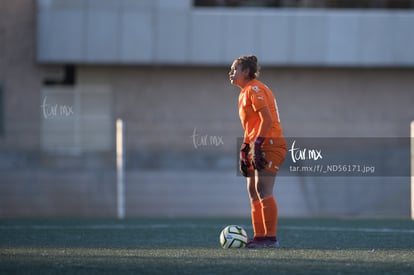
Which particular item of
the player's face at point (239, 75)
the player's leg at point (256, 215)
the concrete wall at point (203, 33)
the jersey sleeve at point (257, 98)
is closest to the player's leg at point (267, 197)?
the player's leg at point (256, 215)

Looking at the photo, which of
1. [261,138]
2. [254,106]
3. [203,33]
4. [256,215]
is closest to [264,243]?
[256,215]

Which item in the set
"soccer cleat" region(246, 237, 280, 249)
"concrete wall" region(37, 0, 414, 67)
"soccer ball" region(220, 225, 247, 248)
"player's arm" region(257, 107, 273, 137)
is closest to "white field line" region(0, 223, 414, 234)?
"soccer cleat" region(246, 237, 280, 249)

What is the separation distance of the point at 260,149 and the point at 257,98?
48 centimetres

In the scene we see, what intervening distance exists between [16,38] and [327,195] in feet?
30.1

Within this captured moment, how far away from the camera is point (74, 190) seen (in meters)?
19.3

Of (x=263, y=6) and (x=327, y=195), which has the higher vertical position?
(x=263, y=6)

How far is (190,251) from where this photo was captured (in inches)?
323

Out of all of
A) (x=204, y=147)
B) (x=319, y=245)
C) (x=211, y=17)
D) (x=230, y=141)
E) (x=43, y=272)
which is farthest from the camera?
(x=211, y=17)

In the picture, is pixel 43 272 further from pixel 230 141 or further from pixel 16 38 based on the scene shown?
pixel 16 38

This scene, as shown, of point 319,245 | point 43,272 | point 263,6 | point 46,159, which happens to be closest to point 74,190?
point 46,159

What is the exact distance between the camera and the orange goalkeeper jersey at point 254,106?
8.51 m

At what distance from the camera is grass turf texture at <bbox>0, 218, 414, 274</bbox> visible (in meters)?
6.98

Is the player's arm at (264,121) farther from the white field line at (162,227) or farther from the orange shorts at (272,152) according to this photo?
the white field line at (162,227)

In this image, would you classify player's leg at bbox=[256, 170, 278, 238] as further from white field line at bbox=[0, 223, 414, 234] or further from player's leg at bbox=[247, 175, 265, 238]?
white field line at bbox=[0, 223, 414, 234]
